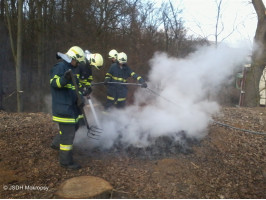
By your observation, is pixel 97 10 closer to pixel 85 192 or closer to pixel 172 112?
pixel 172 112

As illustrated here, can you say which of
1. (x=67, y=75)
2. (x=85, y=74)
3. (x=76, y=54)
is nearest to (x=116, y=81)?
(x=85, y=74)

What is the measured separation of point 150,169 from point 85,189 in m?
1.35

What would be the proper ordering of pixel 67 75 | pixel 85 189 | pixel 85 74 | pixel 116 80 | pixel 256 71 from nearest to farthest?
1. pixel 85 189
2. pixel 67 75
3. pixel 85 74
4. pixel 116 80
5. pixel 256 71

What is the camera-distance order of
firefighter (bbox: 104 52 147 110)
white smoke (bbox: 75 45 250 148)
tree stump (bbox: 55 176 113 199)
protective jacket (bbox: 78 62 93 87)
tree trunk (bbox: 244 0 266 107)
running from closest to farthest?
tree stump (bbox: 55 176 113 199)
protective jacket (bbox: 78 62 93 87)
white smoke (bbox: 75 45 250 148)
firefighter (bbox: 104 52 147 110)
tree trunk (bbox: 244 0 266 107)

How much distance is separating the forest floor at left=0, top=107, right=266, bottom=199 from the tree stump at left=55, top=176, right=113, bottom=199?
131 millimetres

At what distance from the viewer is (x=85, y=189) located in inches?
125

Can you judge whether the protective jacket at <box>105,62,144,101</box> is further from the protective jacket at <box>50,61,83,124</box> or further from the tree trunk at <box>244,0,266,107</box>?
the tree trunk at <box>244,0,266,107</box>

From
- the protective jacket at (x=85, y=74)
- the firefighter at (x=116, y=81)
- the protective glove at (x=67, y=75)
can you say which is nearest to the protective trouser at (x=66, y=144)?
the protective glove at (x=67, y=75)

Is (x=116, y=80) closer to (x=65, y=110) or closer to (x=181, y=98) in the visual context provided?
(x=181, y=98)

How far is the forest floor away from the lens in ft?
11.3

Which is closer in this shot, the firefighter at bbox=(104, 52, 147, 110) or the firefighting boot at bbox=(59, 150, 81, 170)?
the firefighting boot at bbox=(59, 150, 81, 170)

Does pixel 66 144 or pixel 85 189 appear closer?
pixel 85 189

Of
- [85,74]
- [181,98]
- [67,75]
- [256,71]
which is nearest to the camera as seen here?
[67,75]

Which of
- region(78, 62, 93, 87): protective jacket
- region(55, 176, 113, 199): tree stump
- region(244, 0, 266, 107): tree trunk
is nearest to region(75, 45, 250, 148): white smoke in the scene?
region(78, 62, 93, 87): protective jacket
